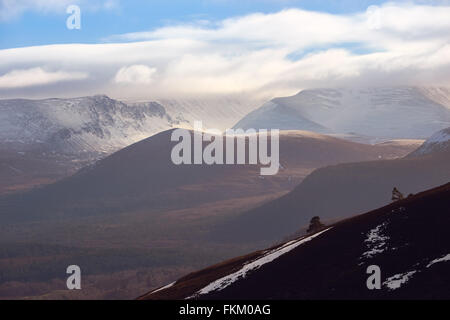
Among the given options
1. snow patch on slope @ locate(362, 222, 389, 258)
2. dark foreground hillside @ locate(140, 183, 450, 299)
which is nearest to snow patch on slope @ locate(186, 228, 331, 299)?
dark foreground hillside @ locate(140, 183, 450, 299)

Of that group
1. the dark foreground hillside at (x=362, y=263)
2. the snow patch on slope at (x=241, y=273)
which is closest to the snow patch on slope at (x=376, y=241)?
the dark foreground hillside at (x=362, y=263)

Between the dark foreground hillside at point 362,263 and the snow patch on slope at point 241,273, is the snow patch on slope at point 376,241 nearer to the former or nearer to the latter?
the dark foreground hillside at point 362,263

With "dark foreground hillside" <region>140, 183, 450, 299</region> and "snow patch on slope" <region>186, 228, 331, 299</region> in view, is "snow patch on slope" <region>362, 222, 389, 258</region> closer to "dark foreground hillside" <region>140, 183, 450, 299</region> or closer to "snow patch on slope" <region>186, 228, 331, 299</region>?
"dark foreground hillside" <region>140, 183, 450, 299</region>

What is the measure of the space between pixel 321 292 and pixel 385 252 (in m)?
10.4

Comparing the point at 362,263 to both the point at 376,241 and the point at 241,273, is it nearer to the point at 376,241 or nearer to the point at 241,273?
the point at 376,241

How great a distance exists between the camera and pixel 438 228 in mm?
103500

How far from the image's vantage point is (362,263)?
10181 centimetres

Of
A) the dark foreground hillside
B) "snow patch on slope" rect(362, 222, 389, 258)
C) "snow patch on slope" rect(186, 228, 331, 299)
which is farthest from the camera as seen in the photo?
"snow patch on slope" rect(186, 228, 331, 299)

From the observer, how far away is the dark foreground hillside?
3625 inches

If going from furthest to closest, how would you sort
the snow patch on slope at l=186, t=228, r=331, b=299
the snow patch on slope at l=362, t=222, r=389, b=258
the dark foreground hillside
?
the snow patch on slope at l=186, t=228, r=331, b=299, the snow patch on slope at l=362, t=222, r=389, b=258, the dark foreground hillside

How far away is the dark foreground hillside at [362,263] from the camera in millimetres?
92062

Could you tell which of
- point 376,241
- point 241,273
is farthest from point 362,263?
point 241,273
